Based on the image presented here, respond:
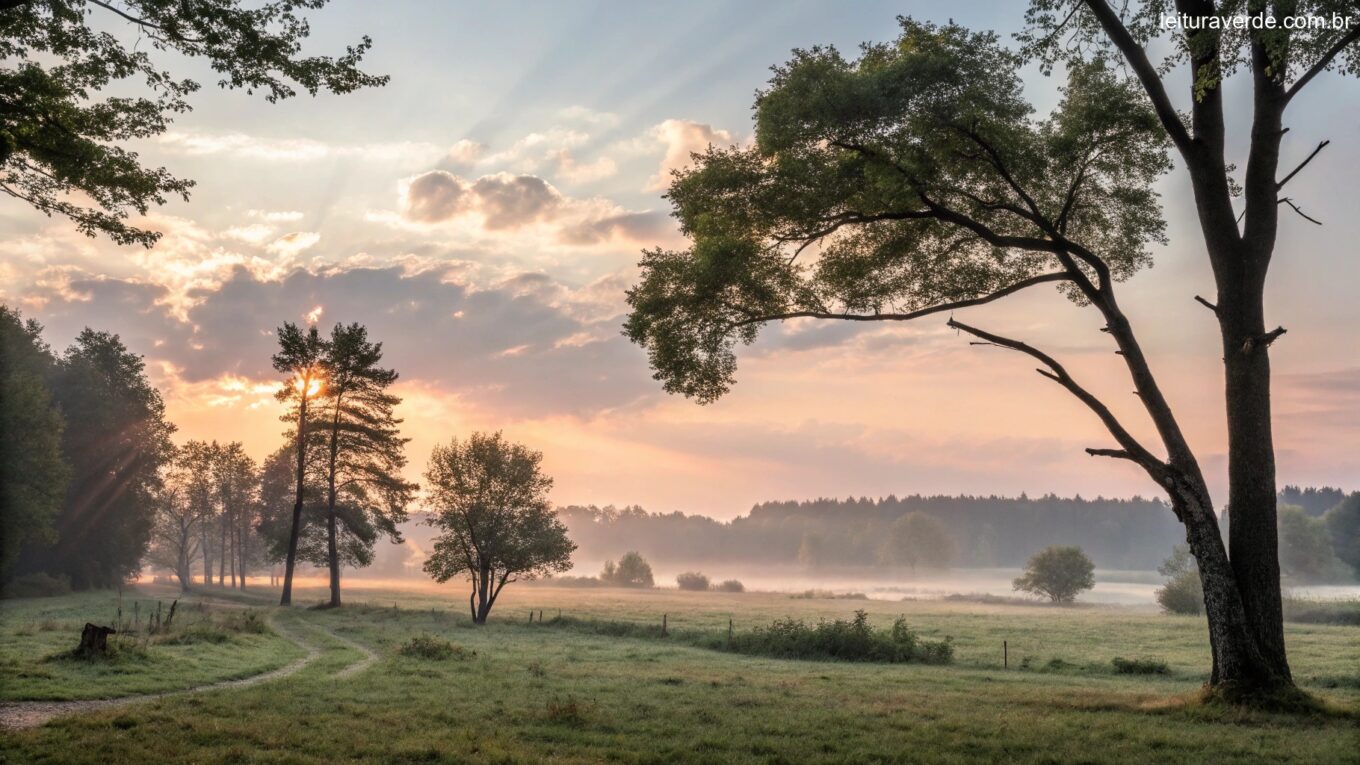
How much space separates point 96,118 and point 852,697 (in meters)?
19.6

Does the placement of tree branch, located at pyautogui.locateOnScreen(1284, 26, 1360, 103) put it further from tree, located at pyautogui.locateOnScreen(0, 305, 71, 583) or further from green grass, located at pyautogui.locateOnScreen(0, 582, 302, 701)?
tree, located at pyautogui.locateOnScreen(0, 305, 71, 583)

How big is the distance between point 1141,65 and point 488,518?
40508 mm

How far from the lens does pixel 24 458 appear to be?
47438 millimetres

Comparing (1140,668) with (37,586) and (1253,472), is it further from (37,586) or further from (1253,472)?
(37,586)

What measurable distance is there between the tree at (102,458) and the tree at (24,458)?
7.95 metres

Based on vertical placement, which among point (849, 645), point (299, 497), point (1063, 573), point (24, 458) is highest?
point (24, 458)

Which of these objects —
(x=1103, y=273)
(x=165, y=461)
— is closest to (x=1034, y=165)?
(x=1103, y=273)

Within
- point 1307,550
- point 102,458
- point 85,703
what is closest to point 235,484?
point 102,458

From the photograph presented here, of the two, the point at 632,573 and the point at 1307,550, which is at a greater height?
the point at 1307,550

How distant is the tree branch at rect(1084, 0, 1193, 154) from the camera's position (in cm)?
1680

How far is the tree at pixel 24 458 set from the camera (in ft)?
152

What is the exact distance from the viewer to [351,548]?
5588 cm

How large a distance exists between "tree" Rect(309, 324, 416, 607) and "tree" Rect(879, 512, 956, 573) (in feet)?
395

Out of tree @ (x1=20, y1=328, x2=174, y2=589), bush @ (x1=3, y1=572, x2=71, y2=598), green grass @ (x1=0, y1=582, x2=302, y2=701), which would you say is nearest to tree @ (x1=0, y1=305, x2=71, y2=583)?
bush @ (x1=3, y1=572, x2=71, y2=598)
